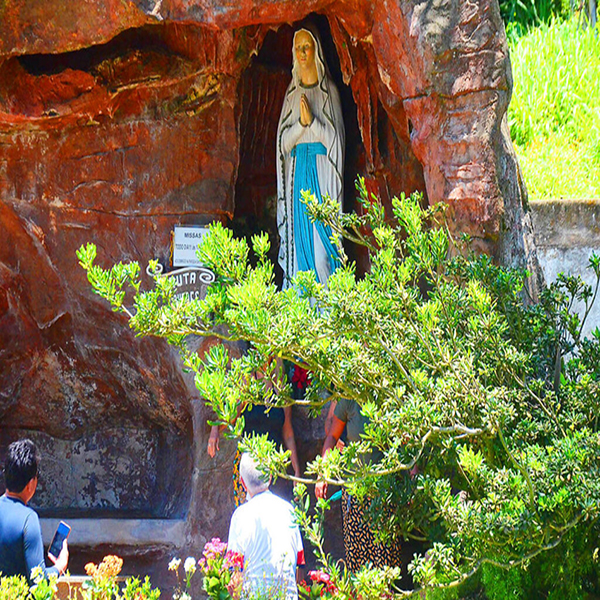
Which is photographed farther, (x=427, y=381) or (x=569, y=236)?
(x=569, y=236)

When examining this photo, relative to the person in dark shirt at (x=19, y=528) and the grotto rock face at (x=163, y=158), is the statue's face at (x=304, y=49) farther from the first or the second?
the person in dark shirt at (x=19, y=528)

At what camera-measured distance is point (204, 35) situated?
5.32 m

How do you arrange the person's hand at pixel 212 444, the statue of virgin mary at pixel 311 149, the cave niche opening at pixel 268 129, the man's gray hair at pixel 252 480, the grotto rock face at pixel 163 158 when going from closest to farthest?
the man's gray hair at pixel 252 480
the grotto rock face at pixel 163 158
the person's hand at pixel 212 444
the statue of virgin mary at pixel 311 149
the cave niche opening at pixel 268 129

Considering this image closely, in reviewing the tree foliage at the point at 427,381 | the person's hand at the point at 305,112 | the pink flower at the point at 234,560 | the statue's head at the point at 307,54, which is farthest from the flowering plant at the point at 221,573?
the statue's head at the point at 307,54

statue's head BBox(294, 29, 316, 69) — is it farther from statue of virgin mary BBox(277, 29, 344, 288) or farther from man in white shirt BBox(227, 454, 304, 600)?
man in white shirt BBox(227, 454, 304, 600)

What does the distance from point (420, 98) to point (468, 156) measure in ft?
1.32

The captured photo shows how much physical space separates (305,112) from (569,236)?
1998 mm

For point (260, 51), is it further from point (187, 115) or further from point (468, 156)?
point (468, 156)

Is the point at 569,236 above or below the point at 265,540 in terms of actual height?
above

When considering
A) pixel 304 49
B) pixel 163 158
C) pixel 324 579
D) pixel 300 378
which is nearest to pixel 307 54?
pixel 304 49

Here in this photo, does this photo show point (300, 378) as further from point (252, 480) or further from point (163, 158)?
point (252, 480)

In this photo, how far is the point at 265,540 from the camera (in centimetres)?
341

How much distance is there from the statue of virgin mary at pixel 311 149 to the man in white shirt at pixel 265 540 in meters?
2.12

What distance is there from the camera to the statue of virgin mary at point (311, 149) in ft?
17.7
